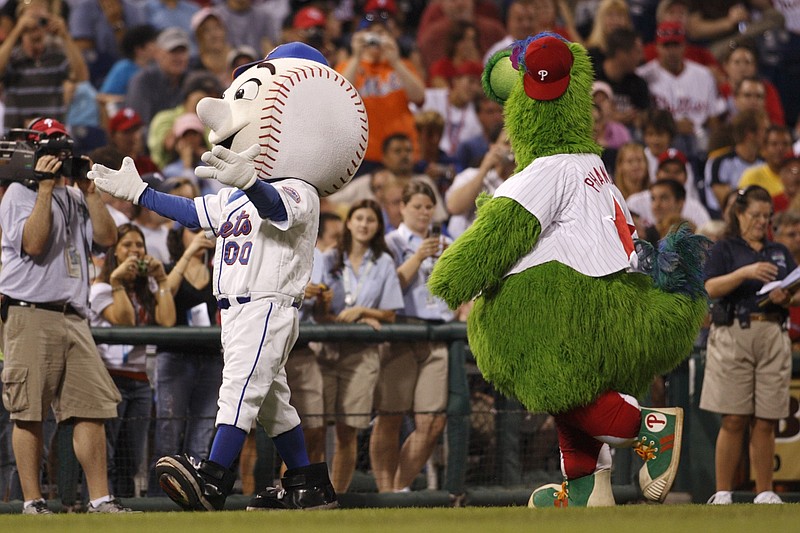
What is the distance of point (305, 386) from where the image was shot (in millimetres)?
6391

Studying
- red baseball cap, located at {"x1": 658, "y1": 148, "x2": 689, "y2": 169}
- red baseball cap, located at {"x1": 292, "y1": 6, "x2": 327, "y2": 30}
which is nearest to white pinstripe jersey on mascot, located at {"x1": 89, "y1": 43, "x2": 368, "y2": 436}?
red baseball cap, located at {"x1": 658, "y1": 148, "x2": 689, "y2": 169}

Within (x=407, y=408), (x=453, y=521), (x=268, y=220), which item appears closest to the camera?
(x=453, y=521)

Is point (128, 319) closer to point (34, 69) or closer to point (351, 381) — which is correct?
point (351, 381)

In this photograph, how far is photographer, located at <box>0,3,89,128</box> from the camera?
922 cm

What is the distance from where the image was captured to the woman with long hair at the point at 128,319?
6.23 m

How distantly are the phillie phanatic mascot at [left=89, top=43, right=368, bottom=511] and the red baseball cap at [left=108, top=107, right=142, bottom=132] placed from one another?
159 inches

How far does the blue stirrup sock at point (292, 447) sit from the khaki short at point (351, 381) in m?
1.22

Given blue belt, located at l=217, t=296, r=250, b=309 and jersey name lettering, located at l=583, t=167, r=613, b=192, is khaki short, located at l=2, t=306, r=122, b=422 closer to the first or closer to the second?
blue belt, located at l=217, t=296, r=250, b=309

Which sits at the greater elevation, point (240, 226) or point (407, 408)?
point (240, 226)

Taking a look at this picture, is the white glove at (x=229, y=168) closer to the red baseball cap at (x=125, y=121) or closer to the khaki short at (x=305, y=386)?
the khaki short at (x=305, y=386)

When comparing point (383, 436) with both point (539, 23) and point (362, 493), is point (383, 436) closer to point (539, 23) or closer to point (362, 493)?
point (362, 493)

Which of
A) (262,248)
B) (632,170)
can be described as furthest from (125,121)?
(262,248)

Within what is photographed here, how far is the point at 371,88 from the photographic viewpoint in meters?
9.66

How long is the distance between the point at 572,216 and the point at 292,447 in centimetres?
157
